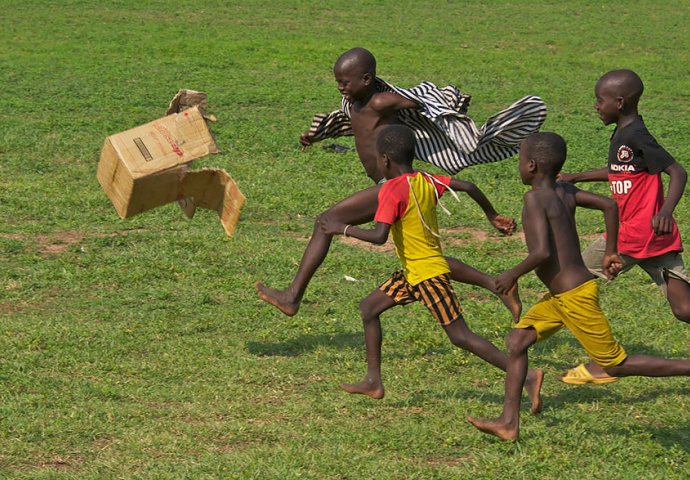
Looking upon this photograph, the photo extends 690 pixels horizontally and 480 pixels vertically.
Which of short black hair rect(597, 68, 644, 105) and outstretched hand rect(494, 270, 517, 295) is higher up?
short black hair rect(597, 68, 644, 105)

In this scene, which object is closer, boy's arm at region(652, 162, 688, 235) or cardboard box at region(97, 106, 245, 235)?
boy's arm at region(652, 162, 688, 235)

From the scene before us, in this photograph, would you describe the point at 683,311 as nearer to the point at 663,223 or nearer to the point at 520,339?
the point at 663,223

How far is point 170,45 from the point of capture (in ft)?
63.4

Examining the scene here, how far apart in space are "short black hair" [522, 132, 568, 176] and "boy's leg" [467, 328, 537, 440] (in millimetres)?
841

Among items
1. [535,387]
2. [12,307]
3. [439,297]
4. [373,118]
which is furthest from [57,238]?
[535,387]

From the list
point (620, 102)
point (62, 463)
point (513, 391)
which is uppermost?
point (620, 102)

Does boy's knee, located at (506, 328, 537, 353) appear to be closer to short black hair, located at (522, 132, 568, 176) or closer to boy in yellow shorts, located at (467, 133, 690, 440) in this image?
boy in yellow shorts, located at (467, 133, 690, 440)

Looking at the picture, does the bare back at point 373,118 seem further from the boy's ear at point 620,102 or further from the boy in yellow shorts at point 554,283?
the boy in yellow shorts at point 554,283

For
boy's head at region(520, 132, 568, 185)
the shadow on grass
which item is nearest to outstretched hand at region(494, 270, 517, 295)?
boy's head at region(520, 132, 568, 185)

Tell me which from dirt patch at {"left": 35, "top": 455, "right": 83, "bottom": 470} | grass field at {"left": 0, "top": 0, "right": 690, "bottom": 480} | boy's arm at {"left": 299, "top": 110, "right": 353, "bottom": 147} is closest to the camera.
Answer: dirt patch at {"left": 35, "top": 455, "right": 83, "bottom": 470}

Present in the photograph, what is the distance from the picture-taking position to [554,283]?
223 inches

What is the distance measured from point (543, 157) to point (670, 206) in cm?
102

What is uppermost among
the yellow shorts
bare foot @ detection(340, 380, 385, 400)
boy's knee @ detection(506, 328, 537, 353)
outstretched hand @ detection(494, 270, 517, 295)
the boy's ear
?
the boy's ear

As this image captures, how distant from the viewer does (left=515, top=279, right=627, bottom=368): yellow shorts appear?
562 cm
